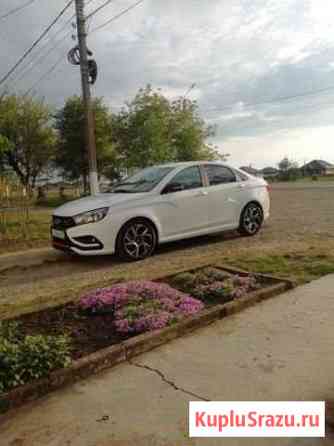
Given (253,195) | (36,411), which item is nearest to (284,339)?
(36,411)

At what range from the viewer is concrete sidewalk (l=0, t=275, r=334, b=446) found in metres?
1.91

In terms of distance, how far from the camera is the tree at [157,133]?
20.8 m

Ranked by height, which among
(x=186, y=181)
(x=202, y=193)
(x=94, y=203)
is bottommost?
(x=94, y=203)

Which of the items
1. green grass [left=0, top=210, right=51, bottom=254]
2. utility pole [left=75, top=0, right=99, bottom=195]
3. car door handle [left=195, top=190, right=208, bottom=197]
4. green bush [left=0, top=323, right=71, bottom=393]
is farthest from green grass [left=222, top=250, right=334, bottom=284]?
utility pole [left=75, top=0, right=99, bottom=195]

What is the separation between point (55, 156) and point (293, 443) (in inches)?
968

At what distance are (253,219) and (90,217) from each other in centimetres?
360

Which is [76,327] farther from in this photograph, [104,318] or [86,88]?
[86,88]

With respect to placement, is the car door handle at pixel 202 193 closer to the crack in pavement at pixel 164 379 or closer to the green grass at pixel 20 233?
the green grass at pixel 20 233

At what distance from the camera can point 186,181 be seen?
6.54 metres

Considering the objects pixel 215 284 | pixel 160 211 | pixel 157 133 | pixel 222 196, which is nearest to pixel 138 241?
pixel 160 211

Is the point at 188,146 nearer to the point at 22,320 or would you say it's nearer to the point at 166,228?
the point at 166,228

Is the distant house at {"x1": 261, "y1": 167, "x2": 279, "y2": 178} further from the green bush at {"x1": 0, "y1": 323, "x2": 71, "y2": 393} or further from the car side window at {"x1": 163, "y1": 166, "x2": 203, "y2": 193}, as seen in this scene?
the green bush at {"x1": 0, "y1": 323, "x2": 71, "y2": 393}

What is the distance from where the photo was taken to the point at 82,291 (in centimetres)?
423

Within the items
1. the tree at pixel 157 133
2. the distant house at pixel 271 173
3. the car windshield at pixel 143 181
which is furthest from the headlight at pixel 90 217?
the distant house at pixel 271 173
